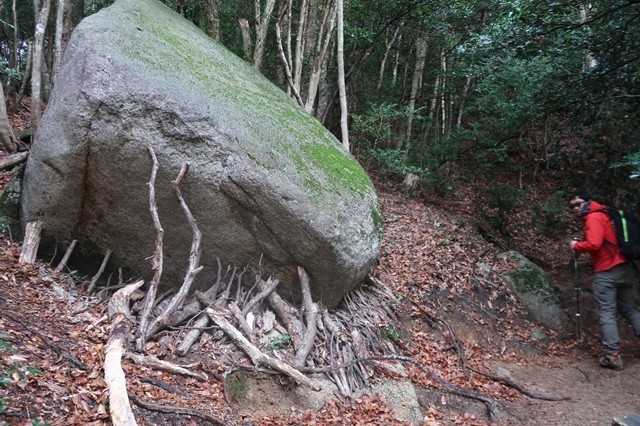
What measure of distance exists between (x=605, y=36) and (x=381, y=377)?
737cm

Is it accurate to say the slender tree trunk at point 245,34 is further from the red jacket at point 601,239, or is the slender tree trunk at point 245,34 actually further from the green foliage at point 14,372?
the green foliage at point 14,372

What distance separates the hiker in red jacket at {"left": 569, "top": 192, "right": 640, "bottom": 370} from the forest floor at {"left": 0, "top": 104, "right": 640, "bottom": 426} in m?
0.61

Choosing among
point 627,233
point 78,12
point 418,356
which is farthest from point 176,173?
point 78,12

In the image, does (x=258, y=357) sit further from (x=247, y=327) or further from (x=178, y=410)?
(x=178, y=410)

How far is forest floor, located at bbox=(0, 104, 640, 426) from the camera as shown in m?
3.46

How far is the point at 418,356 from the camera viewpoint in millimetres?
6324

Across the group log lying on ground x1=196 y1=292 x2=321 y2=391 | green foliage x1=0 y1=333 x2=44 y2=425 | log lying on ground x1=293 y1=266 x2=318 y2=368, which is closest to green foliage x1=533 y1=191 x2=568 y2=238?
log lying on ground x1=293 y1=266 x2=318 y2=368

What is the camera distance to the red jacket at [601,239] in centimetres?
626

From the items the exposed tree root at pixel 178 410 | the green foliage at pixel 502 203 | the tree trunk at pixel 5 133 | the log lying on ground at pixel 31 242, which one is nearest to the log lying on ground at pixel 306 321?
the exposed tree root at pixel 178 410

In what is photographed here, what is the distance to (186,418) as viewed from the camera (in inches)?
144

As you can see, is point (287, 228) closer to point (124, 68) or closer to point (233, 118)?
point (233, 118)

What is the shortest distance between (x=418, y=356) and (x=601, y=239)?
319 centimetres

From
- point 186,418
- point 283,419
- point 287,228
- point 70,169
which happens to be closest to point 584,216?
point 287,228

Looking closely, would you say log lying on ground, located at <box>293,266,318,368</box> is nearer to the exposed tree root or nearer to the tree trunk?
the exposed tree root
